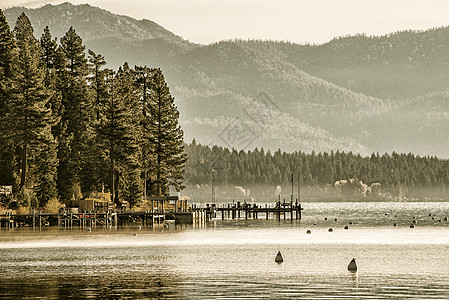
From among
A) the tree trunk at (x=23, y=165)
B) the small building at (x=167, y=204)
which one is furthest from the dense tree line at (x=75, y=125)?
the small building at (x=167, y=204)

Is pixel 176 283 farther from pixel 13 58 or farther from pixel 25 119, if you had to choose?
pixel 13 58

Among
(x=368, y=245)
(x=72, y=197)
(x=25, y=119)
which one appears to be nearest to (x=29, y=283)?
(x=368, y=245)

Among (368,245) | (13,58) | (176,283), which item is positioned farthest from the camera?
(13,58)

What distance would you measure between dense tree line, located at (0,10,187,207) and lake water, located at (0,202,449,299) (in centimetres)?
2707

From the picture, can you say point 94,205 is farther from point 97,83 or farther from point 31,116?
point 97,83

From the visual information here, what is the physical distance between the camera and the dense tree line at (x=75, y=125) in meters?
119

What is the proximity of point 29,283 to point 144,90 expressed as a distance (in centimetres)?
10631

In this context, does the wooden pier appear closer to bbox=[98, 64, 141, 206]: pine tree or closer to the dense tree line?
the dense tree line

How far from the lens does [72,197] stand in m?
131

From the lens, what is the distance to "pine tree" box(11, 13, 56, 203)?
385 feet

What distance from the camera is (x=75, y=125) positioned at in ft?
456

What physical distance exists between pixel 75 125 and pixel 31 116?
64.6 feet

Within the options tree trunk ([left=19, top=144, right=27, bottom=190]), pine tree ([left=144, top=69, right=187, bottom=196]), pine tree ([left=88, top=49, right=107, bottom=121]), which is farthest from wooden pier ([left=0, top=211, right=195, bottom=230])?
pine tree ([left=88, top=49, right=107, bottom=121])

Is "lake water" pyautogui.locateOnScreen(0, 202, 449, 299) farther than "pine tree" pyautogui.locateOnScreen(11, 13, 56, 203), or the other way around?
"pine tree" pyautogui.locateOnScreen(11, 13, 56, 203)
